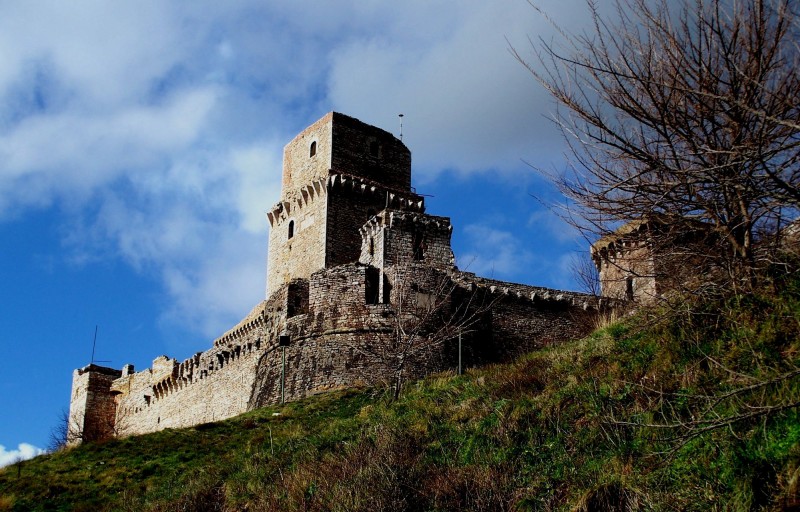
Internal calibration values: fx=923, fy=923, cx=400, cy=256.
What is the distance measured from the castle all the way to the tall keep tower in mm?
57

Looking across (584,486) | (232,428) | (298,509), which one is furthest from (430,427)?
(232,428)

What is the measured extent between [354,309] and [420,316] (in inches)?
80.7

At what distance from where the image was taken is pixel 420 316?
27.6 metres

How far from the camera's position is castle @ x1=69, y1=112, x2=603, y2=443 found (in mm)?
27422

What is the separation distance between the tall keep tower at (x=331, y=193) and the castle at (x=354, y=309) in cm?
6

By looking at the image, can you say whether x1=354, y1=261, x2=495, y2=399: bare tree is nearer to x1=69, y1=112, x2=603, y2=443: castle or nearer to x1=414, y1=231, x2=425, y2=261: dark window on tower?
x1=69, y1=112, x2=603, y2=443: castle

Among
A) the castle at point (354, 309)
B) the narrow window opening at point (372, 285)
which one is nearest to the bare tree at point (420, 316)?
the castle at point (354, 309)

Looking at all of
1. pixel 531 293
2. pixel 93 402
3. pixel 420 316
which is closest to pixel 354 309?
pixel 420 316

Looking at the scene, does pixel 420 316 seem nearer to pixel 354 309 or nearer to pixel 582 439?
pixel 354 309

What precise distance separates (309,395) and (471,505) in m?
15.6

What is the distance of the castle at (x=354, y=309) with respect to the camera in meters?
27.4

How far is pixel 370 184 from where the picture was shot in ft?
131

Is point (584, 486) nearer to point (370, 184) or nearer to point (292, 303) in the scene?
point (292, 303)

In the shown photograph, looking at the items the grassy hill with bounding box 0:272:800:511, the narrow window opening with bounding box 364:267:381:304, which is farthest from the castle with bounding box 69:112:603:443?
the grassy hill with bounding box 0:272:800:511
